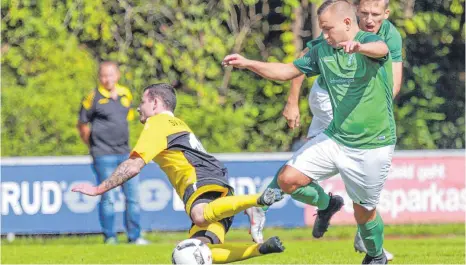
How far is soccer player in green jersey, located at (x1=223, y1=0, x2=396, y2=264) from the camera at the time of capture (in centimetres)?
855

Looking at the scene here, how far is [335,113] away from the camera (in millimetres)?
8711

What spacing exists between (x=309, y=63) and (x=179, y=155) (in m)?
1.22

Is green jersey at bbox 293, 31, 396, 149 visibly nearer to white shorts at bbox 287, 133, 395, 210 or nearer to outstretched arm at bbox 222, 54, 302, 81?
white shorts at bbox 287, 133, 395, 210

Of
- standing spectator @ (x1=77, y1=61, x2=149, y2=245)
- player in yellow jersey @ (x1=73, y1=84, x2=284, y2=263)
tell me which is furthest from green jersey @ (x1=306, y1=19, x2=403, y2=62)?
standing spectator @ (x1=77, y1=61, x2=149, y2=245)

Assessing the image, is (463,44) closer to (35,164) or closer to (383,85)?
(35,164)

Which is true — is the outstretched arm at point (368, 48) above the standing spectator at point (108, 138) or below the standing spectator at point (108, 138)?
above

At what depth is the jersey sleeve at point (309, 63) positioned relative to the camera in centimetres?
889

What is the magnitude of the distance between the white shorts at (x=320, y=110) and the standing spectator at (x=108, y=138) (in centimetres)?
449

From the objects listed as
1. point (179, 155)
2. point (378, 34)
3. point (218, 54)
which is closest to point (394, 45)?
point (378, 34)

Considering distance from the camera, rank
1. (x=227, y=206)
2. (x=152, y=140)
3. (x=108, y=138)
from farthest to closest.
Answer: (x=108, y=138) → (x=152, y=140) → (x=227, y=206)

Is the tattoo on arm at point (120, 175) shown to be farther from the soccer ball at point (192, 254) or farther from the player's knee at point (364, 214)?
the player's knee at point (364, 214)

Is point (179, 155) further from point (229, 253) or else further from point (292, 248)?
point (292, 248)

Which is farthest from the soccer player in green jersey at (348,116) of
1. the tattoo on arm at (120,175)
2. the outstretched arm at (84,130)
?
the outstretched arm at (84,130)

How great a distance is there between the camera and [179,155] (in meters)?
8.73
